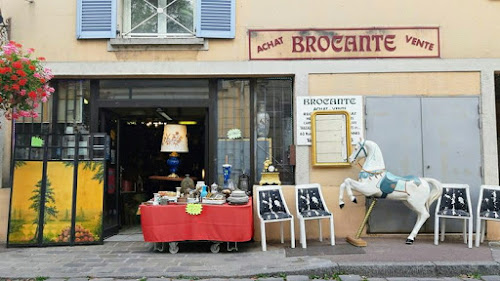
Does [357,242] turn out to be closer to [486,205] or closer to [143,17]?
[486,205]

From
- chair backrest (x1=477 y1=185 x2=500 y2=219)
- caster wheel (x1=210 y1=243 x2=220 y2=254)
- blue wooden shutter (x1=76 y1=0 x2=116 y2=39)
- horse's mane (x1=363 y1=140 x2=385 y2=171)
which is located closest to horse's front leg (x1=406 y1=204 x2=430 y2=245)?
chair backrest (x1=477 y1=185 x2=500 y2=219)

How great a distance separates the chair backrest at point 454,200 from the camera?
21.2ft

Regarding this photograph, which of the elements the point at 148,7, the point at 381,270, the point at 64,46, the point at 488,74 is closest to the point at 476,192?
the point at 488,74

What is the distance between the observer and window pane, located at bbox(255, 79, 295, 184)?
744 cm

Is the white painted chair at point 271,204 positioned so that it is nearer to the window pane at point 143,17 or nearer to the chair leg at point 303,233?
the chair leg at point 303,233

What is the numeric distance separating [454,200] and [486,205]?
18.6 inches

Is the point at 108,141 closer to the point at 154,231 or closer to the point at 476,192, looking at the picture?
the point at 154,231

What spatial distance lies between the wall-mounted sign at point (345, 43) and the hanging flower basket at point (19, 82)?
11.3ft

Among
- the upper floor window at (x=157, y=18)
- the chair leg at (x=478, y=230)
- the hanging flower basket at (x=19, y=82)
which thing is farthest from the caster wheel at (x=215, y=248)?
the chair leg at (x=478, y=230)

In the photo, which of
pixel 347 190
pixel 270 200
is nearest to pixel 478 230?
pixel 347 190

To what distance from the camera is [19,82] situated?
5.52m

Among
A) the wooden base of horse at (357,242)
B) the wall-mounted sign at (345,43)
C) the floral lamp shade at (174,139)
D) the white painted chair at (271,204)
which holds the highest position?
the wall-mounted sign at (345,43)

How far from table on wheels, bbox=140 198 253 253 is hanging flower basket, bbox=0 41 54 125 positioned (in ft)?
7.41

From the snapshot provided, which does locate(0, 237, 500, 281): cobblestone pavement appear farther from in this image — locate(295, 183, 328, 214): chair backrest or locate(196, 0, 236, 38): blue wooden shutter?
locate(196, 0, 236, 38): blue wooden shutter
